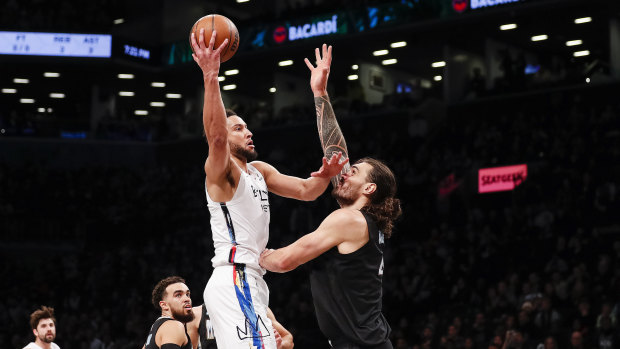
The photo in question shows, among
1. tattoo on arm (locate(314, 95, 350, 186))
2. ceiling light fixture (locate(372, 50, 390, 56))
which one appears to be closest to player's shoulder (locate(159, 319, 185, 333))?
tattoo on arm (locate(314, 95, 350, 186))

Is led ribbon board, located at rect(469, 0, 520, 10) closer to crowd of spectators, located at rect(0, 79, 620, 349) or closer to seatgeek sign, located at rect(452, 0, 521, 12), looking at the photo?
seatgeek sign, located at rect(452, 0, 521, 12)

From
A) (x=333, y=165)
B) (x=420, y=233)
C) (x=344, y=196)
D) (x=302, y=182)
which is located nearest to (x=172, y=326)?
(x=302, y=182)

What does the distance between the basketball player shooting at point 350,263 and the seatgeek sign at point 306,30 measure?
72.4ft

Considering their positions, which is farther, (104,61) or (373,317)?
(104,61)

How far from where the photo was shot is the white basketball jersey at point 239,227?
521 centimetres

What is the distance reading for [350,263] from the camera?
4.76 m

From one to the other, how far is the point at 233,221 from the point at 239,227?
6 cm

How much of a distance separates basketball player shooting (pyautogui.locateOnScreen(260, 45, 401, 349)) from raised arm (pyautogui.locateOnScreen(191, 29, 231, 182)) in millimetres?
649

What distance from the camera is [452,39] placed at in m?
27.0

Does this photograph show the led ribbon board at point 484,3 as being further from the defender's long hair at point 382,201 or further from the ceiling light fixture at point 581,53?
the defender's long hair at point 382,201

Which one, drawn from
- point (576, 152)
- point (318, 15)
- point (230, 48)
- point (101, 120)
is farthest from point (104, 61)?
point (230, 48)

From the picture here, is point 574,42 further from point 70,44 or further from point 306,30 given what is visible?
point 70,44

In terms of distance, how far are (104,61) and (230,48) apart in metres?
26.0

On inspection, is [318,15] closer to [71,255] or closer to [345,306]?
[71,255]
